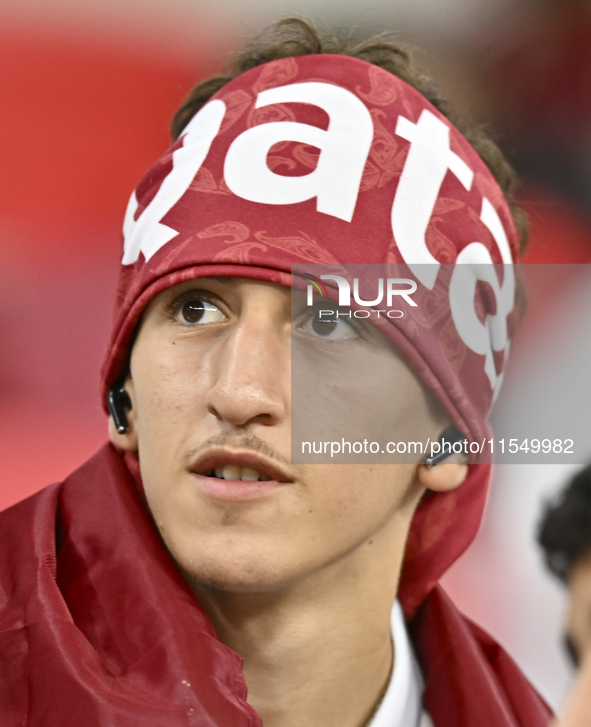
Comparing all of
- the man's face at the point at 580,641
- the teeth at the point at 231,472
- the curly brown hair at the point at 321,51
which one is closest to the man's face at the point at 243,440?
the teeth at the point at 231,472

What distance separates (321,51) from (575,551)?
2.73 feet

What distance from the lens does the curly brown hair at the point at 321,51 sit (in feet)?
3.73

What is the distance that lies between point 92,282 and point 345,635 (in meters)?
0.92

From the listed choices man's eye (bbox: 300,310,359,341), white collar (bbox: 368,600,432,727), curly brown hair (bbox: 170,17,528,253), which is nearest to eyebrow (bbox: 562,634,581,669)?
white collar (bbox: 368,600,432,727)

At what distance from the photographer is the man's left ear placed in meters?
1.05

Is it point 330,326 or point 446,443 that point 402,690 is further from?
point 330,326

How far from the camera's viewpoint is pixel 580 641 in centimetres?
87

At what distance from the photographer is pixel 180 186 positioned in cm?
100

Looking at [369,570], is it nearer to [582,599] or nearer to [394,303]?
[582,599]

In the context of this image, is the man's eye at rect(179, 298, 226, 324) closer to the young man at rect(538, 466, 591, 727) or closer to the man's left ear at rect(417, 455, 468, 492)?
the man's left ear at rect(417, 455, 468, 492)

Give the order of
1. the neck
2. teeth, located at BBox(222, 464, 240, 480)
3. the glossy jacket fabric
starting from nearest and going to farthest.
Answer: the glossy jacket fabric
teeth, located at BBox(222, 464, 240, 480)
the neck

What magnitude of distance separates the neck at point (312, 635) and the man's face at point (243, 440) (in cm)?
7

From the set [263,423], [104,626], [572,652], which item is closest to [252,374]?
[263,423]

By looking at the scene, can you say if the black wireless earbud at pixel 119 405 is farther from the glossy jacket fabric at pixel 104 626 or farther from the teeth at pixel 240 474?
the teeth at pixel 240 474
